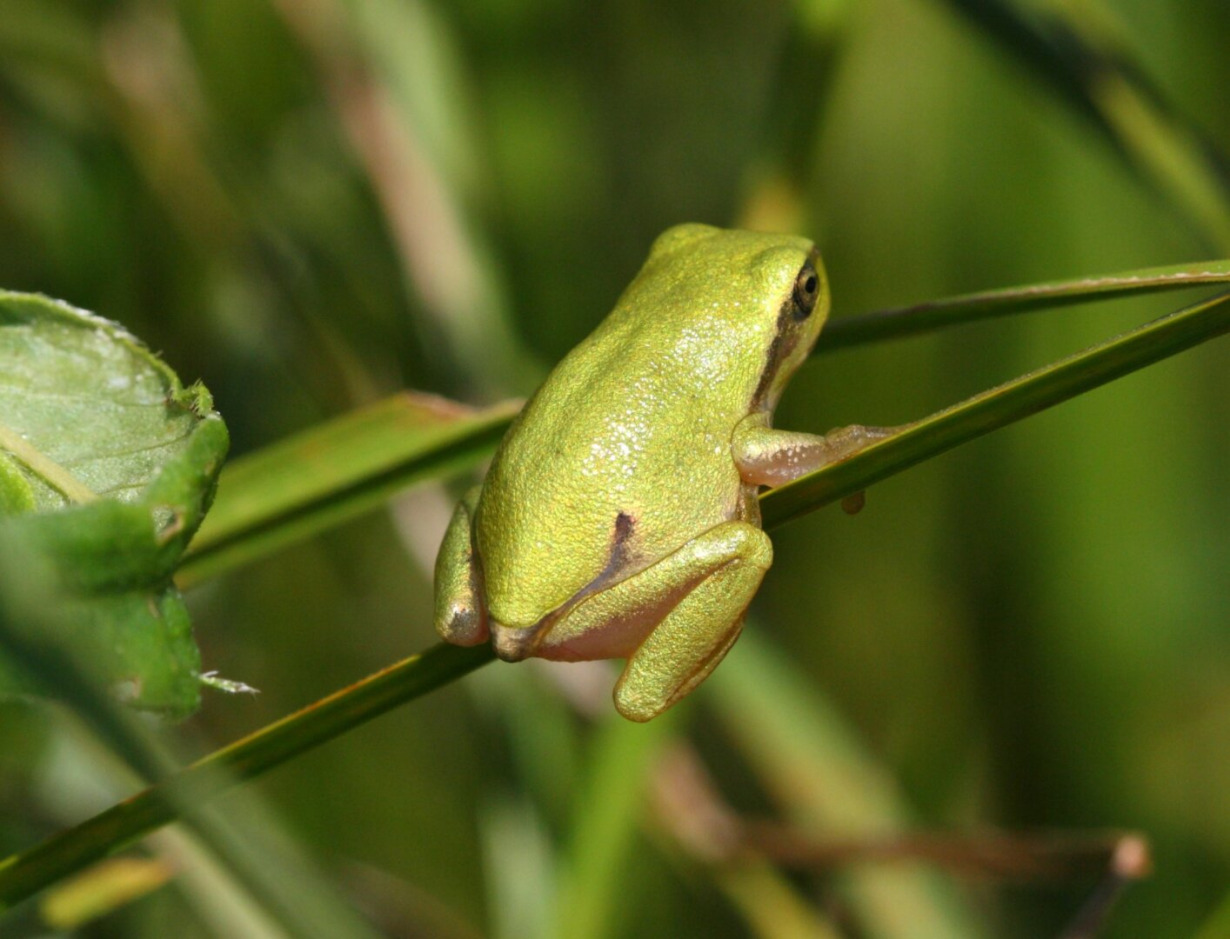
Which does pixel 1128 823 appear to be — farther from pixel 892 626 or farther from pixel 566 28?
pixel 566 28

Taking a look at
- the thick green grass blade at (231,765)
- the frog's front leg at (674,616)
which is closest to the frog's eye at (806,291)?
the frog's front leg at (674,616)

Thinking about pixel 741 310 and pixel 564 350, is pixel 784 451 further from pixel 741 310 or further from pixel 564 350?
pixel 564 350

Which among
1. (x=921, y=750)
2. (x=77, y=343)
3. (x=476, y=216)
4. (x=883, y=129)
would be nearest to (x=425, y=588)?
(x=476, y=216)

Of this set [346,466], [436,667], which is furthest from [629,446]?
[436,667]

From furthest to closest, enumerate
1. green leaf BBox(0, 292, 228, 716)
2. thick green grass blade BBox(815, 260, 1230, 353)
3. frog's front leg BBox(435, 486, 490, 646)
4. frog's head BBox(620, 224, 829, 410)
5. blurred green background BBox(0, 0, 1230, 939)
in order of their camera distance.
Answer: blurred green background BBox(0, 0, 1230, 939) → frog's head BBox(620, 224, 829, 410) → frog's front leg BBox(435, 486, 490, 646) → thick green grass blade BBox(815, 260, 1230, 353) → green leaf BBox(0, 292, 228, 716)

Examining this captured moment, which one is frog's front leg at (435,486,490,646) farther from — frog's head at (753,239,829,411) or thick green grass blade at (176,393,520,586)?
frog's head at (753,239,829,411)

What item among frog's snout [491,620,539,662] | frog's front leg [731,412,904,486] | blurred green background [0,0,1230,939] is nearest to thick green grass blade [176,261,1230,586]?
frog's front leg [731,412,904,486]
